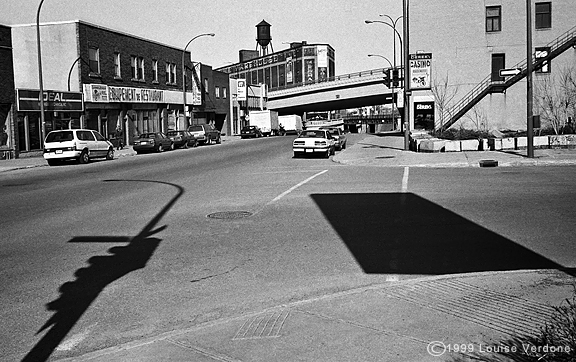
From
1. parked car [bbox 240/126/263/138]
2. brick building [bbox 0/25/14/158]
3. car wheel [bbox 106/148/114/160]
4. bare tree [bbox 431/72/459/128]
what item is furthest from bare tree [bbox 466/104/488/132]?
brick building [bbox 0/25/14/158]

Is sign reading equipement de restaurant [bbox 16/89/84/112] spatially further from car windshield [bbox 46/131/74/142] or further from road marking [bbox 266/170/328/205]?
road marking [bbox 266/170/328/205]

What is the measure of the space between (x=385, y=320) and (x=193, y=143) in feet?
151

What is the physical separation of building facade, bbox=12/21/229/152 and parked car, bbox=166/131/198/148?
4160 millimetres

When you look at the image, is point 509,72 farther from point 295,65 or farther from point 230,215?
Result: point 295,65

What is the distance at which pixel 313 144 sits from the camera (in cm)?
3197

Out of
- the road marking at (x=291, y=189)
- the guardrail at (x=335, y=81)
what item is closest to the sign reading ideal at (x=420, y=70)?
the road marking at (x=291, y=189)

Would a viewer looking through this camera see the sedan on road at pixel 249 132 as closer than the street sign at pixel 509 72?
No

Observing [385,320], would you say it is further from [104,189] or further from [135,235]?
[104,189]

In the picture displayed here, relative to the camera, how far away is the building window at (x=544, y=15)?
48469mm

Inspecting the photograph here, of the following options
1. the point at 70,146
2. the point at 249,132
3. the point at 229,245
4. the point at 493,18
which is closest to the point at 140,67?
the point at 249,132

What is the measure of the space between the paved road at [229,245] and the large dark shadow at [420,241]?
0.03 m

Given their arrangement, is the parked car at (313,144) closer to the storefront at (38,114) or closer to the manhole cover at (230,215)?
the storefront at (38,114)

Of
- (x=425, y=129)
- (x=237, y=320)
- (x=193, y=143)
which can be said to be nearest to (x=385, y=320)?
(x=237, y=320)

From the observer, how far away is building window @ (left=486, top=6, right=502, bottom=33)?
49594 mm
